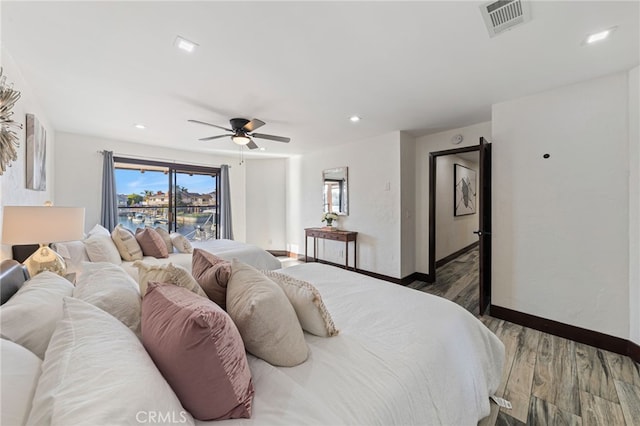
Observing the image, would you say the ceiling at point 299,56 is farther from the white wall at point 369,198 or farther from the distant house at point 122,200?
the distant house at point 122,200

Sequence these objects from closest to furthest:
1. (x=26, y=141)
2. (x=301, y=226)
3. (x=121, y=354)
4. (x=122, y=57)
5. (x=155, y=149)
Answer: (x=121, y=354), (x=122, y=57), (x=26, y=141), (x=155, y=149), (x=301, y=226)

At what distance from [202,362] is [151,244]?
3.00 metres

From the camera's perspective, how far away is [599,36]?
5.53 ft

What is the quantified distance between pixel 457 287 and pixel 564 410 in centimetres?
230

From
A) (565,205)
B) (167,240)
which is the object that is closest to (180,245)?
(167,240)

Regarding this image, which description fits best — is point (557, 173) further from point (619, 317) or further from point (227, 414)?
point (227, 414)

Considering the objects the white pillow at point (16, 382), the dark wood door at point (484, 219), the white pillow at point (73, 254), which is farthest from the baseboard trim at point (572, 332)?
the white pillow at point (73, 254)

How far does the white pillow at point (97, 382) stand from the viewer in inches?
21.0

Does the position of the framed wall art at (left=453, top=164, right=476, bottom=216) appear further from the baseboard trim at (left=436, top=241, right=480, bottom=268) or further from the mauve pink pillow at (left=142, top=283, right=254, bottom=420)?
the mauve pink pillow at (left=142, top=283, right=254, bottom=420)

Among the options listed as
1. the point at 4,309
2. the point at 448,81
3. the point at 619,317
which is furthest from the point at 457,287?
the point at 4,309

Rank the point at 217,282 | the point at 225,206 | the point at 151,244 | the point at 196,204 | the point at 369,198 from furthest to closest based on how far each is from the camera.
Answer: the point at 225,206 < the point at 196,204 < the point at 369,198 < the point at 151,244 < the point at 217,282

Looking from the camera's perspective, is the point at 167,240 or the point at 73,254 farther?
the point at 167,240

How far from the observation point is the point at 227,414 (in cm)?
78

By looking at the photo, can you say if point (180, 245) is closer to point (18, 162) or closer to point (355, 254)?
point (18, 162)
